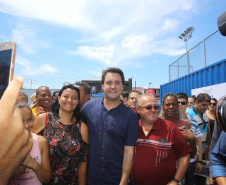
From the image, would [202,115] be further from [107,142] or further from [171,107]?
[107,142]

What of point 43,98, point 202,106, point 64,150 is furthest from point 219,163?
point 43,98

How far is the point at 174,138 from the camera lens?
2078 millimetres

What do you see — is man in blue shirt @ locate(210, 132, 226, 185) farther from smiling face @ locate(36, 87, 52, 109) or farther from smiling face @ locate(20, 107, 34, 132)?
smiling face @ locate(36, 87, 52, 109)

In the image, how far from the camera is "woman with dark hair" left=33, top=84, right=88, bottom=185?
74.9 inches

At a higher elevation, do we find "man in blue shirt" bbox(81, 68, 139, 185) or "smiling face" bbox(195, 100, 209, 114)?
"smiling face" bbox(195, 100, 209, 114)

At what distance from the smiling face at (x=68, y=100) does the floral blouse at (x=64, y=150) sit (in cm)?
19

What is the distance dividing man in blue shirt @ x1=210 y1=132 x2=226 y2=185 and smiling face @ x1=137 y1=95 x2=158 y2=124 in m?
0.71

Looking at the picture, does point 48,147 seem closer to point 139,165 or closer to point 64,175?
point 64,175

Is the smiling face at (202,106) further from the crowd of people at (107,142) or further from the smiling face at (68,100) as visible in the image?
the smiling face at (68,100)

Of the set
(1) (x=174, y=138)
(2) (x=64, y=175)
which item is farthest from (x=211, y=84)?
(2) (x=64, y=175)

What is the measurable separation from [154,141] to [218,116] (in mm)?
956

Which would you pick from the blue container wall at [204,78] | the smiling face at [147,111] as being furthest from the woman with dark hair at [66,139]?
the blue container wall at [204,78]

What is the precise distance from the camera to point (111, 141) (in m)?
2.03

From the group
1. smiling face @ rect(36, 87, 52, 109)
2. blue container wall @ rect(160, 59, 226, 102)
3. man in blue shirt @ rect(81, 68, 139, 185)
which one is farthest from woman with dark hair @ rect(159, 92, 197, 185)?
blue container wall @ rect(160, 59, 226, 102)
